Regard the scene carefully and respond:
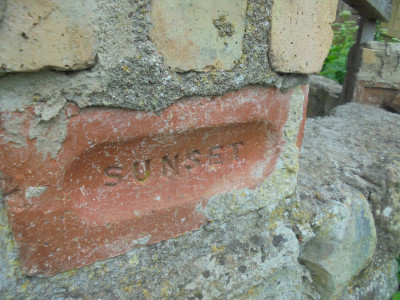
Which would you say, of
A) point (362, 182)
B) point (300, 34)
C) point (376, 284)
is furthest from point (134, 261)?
point (376, 284)

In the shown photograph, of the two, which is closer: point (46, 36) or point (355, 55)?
point (46, 36)

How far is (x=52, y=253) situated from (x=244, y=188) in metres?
0.49

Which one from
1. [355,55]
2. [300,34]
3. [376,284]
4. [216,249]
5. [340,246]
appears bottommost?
[376,284]

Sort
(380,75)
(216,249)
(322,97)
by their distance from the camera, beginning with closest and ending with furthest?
(216,249) → (380,75) → (322,97)

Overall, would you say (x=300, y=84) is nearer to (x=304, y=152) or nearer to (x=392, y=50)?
(x=304, y=152)

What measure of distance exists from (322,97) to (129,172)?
8.14 ft

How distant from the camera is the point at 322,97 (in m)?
2.77

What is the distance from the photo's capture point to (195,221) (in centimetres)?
81

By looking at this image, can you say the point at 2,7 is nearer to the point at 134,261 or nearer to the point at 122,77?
the point at 122,77

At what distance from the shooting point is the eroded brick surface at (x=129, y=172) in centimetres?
57

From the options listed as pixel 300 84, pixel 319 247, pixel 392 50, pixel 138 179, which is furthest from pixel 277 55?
pixel 392 50

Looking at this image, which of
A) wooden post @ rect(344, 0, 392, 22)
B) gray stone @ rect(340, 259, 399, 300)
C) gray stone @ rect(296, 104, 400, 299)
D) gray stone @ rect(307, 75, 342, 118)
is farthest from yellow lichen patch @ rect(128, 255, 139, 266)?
gray stone @ rect(307, 75, 342, 118)

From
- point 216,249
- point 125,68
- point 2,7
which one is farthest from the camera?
point 216,249

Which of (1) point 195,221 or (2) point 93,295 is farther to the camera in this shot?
(1) point 195,221
